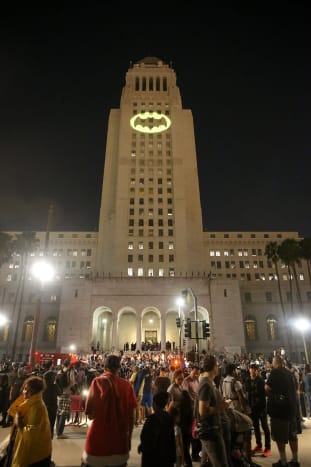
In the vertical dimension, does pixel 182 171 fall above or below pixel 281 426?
above

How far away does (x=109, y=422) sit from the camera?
4133mm

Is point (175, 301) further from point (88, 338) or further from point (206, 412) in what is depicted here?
point (206, 412)

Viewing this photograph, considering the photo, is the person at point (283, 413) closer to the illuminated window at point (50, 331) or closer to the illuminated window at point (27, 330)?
the illuminated window at point (50, 331)

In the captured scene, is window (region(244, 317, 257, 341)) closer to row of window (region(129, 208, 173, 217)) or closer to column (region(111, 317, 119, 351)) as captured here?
column (region(111, 317, 119, 351))

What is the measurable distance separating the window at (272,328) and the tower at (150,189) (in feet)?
54.3

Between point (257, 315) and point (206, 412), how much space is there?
171 ft

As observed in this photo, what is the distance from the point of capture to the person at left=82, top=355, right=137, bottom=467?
3.99 meters

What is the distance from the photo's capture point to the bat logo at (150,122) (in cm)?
7319

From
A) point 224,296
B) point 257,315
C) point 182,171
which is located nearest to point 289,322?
point 257,315

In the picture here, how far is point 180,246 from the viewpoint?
61.0m

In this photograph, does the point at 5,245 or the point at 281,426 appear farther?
the point at 5,245

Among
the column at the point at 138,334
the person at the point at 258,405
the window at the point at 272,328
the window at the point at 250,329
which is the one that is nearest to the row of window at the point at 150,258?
the column at the point at 138,334

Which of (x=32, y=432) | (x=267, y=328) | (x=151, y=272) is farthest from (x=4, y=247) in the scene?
(x=32, y=432)

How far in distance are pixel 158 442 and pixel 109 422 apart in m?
0.72
